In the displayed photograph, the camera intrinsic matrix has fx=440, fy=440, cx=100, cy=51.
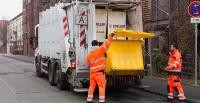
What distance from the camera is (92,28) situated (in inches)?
523

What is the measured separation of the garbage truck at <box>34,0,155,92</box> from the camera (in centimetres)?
A: 1289

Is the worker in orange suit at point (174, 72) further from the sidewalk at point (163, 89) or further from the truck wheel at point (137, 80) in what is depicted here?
the truck wheel at point (137, 80)

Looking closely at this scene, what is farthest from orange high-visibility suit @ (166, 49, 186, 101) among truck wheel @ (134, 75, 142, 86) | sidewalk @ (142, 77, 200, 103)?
truck wheel @ (134, 75, 142, 86)

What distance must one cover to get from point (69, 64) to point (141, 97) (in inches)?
98.2

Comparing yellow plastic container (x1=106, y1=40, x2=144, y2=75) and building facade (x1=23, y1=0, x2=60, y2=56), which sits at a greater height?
building facade (x1=23, y1=0, x2=60, y2=56)

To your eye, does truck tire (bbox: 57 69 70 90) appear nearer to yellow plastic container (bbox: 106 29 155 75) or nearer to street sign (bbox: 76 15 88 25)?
street sign (bbox: 76 15 88 25)

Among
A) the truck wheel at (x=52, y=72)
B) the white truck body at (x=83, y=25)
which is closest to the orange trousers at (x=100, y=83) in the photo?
the white truck body at (x=83, y=25)

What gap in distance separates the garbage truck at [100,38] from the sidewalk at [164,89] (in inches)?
48.6

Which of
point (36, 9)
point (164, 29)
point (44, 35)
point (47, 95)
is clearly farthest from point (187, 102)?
point (36, 9)

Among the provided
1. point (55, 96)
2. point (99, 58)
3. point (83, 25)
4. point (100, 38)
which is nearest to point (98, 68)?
point (99, 58)

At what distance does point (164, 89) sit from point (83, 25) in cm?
375

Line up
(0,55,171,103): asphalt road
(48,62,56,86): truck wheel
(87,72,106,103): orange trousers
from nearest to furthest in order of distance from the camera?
(87,72,106,103): orange trousers → (0,55,171,103): asphalt road → (48,62,56,86): truck wheel

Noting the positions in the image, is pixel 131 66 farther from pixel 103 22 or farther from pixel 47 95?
pixel 47 95

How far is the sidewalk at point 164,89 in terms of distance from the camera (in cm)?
1298
